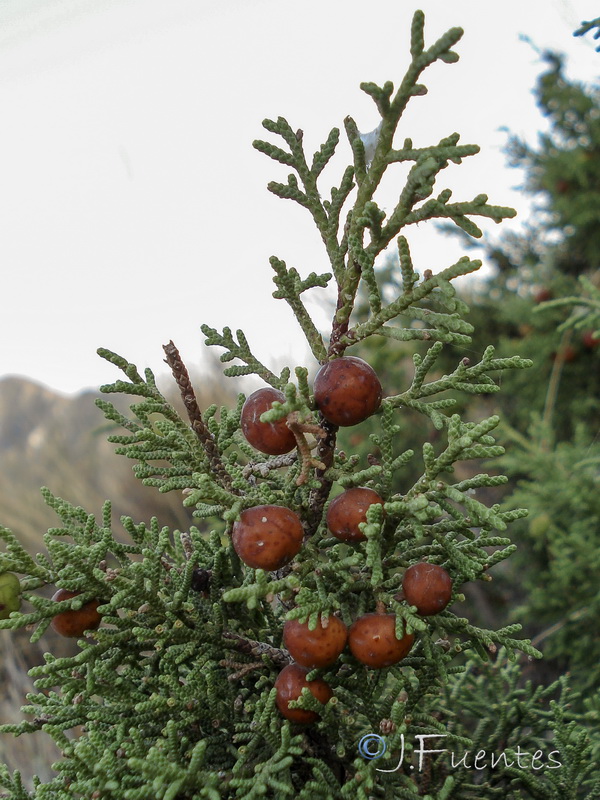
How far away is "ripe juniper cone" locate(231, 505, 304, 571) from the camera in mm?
1021

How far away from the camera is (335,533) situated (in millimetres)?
1130

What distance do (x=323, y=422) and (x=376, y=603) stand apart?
38 cm

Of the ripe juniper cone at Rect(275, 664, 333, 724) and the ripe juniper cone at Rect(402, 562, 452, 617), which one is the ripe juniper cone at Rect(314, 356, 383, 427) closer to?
→ the ripe juniper cone at Rect(402, 562, 452, 617)

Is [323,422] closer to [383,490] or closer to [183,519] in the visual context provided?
[383,490]

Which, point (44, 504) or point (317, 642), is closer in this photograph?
point (317, 642)

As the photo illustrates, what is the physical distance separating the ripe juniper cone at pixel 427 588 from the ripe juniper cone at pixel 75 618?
0.64 m

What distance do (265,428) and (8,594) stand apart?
24.6 inches

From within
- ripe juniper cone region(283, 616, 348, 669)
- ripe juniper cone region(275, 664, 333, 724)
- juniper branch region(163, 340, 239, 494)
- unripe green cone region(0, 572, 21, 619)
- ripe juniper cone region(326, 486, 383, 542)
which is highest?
juniper branch region(163, 340, 239, 494)

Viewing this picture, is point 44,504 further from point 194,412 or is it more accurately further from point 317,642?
point 317,642

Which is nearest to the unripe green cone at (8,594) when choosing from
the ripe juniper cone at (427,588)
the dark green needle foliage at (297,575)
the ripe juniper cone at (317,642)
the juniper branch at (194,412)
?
the dark green needle foliage at (297,575)

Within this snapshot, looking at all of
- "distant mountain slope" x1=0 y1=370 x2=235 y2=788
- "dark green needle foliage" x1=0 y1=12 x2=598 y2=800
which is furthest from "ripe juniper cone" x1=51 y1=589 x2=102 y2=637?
"distant mountain slope" x1=0 y1=370 x2=235 y2=788

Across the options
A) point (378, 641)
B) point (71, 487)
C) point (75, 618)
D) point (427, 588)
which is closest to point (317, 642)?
point (378, 641)

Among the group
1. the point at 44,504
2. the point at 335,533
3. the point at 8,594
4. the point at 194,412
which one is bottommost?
the point at 335,533

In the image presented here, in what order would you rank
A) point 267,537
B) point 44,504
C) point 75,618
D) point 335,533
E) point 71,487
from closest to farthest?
point 267,537 < point 335,533 < point 75,618 < point 44,504 < point 71,487
